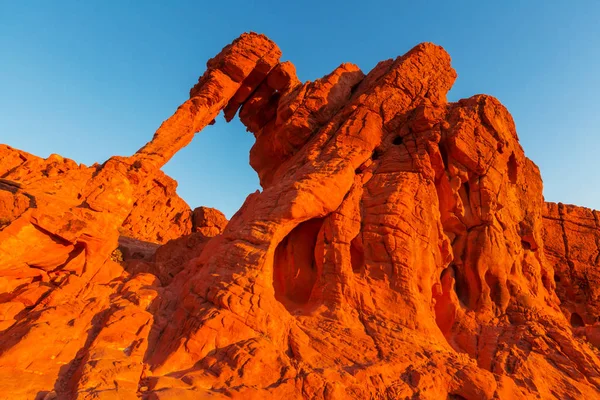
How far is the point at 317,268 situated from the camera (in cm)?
1377

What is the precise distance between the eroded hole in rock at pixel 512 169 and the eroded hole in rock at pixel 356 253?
→ 38.1 ft

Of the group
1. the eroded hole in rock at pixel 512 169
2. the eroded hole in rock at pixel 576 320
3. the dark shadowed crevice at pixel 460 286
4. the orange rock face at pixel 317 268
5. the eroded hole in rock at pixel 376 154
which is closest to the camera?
the orange rock face at pixel 317 268

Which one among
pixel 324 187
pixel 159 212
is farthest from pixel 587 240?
pixel 159 212

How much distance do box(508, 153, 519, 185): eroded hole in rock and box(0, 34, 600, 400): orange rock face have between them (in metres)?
0.07

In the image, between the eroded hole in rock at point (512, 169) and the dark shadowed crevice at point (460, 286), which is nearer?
the dark shadowed crevice at point (460, 286)

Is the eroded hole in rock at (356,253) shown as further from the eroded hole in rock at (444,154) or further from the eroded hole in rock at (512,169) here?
the eroded hole in rock at (512,169)

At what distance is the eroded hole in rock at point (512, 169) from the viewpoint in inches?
789

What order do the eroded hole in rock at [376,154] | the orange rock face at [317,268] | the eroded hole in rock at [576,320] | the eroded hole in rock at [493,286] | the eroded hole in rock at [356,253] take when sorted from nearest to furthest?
the orange rock face at [317,268], the eroded hole in rock at [356,253], the eroded hole in rock at [493,286], the eroded hole in rock at [376,154], the eroded hole in rock at [576,320]

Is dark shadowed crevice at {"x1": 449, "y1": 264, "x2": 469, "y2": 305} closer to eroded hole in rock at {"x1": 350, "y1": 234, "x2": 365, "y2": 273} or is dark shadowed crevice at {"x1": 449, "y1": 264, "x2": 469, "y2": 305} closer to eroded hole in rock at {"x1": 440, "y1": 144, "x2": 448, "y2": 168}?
eroded hole in rock at {"x1": 440, "y1": 144, "x2": 448, "y2": 168}

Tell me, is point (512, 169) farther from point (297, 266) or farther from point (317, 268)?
point (297, 266)

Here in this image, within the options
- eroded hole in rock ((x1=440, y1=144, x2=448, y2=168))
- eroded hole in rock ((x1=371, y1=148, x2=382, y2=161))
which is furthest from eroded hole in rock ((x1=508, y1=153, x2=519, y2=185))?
eroded hole in rock ((x1=371, y1=148, x2=382, y2=161))

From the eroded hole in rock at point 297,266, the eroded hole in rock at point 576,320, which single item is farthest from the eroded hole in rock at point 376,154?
the eroded hole in rock at point 576,320

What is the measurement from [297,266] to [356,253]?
7.97ft

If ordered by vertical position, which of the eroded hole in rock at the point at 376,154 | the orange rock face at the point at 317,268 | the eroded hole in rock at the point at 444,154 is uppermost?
the eroded hole in rock at the point at 444,154
